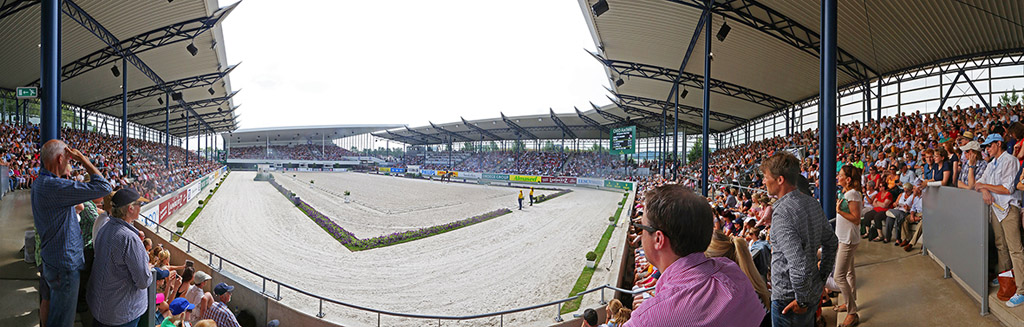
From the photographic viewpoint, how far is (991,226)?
338 centimetres

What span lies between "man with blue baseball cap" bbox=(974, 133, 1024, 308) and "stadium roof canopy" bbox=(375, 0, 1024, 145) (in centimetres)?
789

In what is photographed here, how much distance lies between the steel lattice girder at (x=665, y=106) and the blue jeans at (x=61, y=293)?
964 inches

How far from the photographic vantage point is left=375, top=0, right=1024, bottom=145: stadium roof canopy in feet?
35.1

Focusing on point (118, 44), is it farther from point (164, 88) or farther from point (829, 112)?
point (829, 112)

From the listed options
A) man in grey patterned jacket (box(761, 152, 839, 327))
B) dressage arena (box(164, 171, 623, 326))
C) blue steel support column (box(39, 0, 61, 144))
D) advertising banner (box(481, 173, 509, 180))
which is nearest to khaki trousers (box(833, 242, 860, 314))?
man in grey patterned jacket (box(761, 152, 839, 327))

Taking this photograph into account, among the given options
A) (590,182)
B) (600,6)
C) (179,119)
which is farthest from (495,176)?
(600,6)

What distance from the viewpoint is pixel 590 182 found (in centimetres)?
3678

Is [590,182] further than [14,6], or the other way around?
[590,182]

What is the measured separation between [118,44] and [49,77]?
51.0 ft

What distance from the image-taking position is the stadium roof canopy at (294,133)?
214 feet

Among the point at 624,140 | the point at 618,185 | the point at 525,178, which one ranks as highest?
the point at 624,140

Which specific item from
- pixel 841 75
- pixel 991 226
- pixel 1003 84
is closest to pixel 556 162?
pixel 841 75

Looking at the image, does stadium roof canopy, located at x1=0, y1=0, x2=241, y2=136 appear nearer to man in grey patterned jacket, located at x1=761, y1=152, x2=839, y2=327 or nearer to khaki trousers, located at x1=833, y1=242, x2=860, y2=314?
man in grey patterned jacket, located at x1=761, y1=152, x2=839, y2=327

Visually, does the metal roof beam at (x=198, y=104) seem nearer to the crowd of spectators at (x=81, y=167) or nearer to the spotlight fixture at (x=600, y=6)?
the crowd of spectators at (x=81, y=167)
